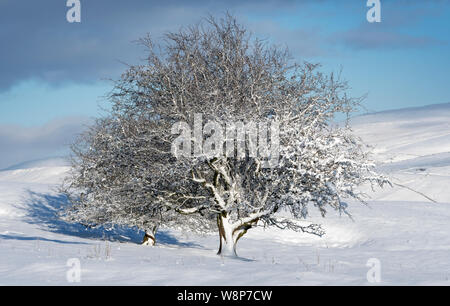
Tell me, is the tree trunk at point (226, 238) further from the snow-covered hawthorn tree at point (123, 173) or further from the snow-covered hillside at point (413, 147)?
the snow-covered hillside at point (413, 147)

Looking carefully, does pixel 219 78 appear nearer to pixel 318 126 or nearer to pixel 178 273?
pixel 318 126

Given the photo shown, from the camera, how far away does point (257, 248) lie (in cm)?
3183

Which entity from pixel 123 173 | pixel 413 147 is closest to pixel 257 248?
pixel 123 173

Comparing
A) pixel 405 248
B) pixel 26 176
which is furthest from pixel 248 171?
pixel 26 176

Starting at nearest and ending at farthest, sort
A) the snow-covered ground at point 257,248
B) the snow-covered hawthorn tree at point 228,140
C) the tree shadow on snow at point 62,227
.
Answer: the snow-covered ground at point 257,248 < the snow-covered hawthorn tree at point 228,140 < the tree shadow on snow at point 62,227

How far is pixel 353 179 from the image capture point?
1836 centimetres

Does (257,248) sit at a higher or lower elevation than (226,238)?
lower

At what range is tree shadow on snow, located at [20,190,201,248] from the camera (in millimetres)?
32688

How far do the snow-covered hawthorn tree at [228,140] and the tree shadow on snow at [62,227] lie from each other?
11169 mm

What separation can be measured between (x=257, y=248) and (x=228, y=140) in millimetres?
15597

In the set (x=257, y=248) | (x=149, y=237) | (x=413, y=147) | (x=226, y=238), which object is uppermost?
(x=413, y=147)

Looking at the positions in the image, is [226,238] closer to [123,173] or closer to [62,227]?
[123,173]

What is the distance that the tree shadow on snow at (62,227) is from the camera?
107 feet

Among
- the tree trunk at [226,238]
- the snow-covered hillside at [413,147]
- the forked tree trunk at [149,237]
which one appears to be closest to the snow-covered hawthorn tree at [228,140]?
the tree trunk at [226,238]
